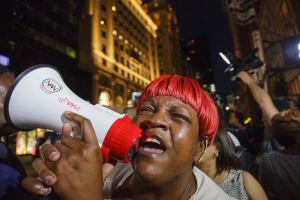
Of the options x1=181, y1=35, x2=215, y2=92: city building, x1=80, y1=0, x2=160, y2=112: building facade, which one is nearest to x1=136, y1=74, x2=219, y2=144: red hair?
x1=80, y1=0, x2=160, y2=112: building facade

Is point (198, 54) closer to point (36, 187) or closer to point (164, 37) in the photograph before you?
point (164, 37)

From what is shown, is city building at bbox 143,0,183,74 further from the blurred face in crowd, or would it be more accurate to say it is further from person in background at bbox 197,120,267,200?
the blurred face in crowd

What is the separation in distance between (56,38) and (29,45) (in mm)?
4941

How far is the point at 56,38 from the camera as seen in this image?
30719mm

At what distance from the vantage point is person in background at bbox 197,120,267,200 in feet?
9.27

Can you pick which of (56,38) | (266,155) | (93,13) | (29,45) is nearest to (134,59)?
(93,13)

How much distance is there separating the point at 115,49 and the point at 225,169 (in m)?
47.2

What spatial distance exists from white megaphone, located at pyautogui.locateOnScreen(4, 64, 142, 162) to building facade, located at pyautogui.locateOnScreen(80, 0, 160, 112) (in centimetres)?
3696

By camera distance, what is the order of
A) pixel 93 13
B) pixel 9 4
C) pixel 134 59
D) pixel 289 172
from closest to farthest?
pixel 289 172, pixel 9 4, pixel 93 13, pixel 134 59

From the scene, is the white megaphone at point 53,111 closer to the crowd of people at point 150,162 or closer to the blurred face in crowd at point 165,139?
the crowd of people at point 150,162

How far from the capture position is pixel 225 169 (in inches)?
126

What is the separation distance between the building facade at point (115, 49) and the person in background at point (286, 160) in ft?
117

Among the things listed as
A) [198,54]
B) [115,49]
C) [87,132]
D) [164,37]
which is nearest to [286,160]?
[87,132]

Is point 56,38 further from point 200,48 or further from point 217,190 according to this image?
point 200,48
